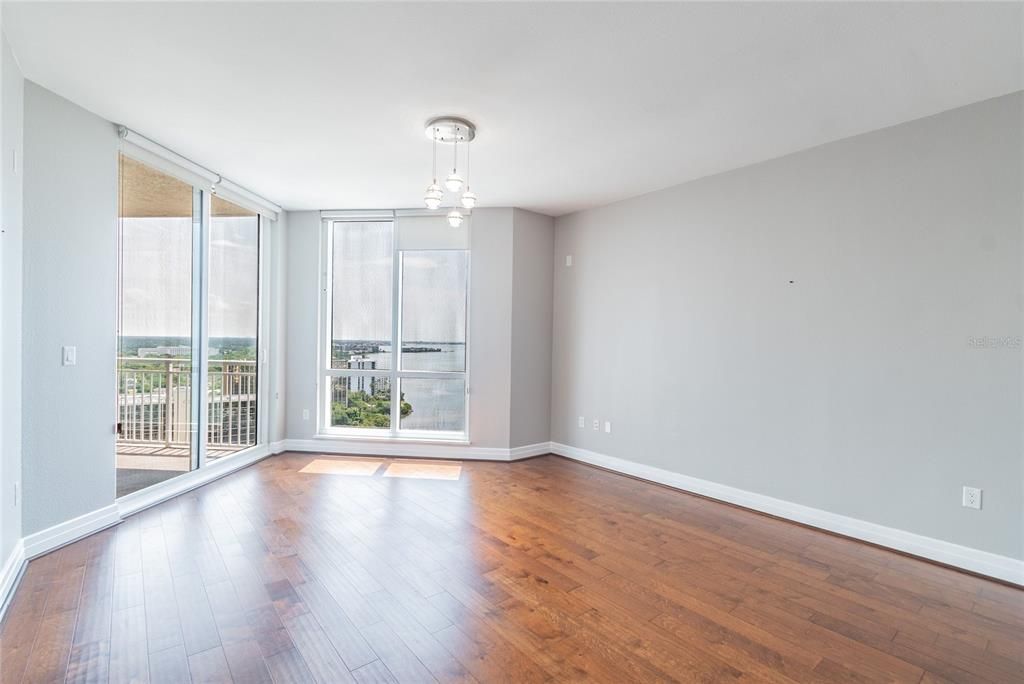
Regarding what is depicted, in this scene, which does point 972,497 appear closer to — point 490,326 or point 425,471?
point 490,326

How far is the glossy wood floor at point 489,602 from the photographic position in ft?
6.07

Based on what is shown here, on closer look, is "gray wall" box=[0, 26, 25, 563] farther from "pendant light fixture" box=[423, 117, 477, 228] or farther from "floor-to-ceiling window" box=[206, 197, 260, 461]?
"pendant light fixture" box=[423, 117, 477, 228]

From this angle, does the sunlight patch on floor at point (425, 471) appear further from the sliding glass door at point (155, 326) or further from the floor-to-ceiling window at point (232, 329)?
the sliding glass door at point (155, 326)

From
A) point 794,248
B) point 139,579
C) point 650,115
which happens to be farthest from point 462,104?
point 139,579

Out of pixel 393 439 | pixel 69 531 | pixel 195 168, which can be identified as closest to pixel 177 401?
pixel 69 531

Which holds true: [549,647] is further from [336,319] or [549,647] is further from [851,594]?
[336,319]

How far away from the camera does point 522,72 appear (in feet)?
7.78

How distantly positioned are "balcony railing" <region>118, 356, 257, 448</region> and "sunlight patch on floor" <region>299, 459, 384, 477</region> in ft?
2.53

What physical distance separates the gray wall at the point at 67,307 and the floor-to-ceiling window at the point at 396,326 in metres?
2.23

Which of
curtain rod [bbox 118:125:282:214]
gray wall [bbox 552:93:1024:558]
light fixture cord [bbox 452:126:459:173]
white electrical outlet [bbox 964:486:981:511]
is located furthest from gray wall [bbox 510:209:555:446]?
white electrical outlet [bbox 964:486:981:511]

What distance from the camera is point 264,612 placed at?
2.17 metres

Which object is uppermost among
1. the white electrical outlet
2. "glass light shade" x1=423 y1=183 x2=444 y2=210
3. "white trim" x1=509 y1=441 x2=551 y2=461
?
"glass light shade" x1=423 y1=183 x2=444 y2=210

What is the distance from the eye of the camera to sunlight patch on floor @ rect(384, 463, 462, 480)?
4.35 metres

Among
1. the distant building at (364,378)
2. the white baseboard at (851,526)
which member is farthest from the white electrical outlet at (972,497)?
the distant building at (364,378)
